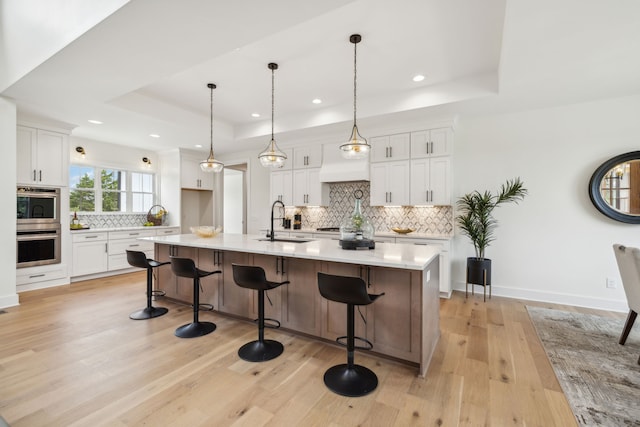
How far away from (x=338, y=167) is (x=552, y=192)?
3.13 m

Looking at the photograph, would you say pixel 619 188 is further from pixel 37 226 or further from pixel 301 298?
pixel 37 226

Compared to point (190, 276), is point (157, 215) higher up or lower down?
higher up

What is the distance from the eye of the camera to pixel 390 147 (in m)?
4.74

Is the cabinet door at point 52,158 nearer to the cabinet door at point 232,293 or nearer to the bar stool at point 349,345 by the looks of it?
the cabinet door at point 232,293

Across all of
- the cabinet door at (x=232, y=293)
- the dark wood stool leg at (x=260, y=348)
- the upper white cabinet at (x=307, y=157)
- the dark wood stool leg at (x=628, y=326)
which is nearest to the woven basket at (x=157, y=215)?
the upper white cabinet at (x=307, y=157)

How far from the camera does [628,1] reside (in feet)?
6.47

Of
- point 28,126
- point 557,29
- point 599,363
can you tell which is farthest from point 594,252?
point 28,126

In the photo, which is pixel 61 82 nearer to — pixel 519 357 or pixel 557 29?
pixel 557 29

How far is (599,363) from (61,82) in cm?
590

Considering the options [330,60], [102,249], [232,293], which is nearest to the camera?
[330,60]

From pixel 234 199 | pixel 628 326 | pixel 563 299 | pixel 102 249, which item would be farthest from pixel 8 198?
pixel 563 299

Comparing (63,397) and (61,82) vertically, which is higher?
(61,82)

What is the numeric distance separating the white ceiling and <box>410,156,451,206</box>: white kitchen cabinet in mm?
751

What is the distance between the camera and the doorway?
730cm
